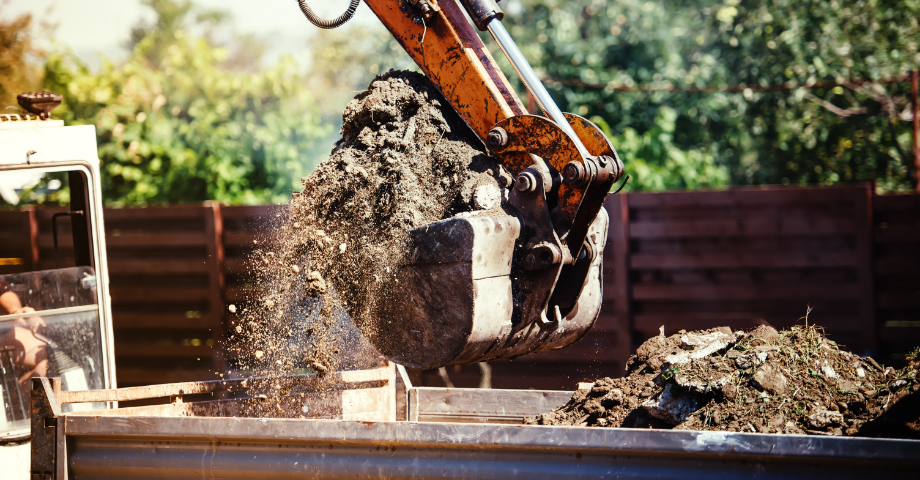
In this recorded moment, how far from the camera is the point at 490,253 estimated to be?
9.59 feet

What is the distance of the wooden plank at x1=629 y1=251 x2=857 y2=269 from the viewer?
5980mm

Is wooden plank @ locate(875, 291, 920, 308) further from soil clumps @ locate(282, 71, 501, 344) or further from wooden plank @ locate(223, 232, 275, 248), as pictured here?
wooden plank @ locate(223, 232, 275, 248)

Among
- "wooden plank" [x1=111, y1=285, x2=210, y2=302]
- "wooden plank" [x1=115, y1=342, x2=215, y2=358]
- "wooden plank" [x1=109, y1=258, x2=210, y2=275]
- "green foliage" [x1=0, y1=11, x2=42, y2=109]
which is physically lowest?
"wooden plank" [x1=115, y1=342, x2=215, y2=358]

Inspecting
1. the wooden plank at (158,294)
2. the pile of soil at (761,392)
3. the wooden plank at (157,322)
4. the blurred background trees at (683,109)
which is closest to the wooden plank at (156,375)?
the wooden plank at (157,322)

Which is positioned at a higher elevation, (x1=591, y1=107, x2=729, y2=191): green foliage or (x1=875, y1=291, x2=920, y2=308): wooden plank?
(x1=591, y1=107, x2=729, y2=191): green foliage

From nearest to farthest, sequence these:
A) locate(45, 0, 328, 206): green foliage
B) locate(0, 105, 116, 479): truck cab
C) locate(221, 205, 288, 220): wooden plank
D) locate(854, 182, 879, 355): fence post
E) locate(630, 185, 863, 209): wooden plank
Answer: locate(0, 105, 116, 479): truck cab < locate(854, 182, 879, 355): fence post < locate(630, 185, 863, 209): wooden plank < locate(221, 205, 288, 220): wooden plank < locate(45, 0, 328, 206): green foliage

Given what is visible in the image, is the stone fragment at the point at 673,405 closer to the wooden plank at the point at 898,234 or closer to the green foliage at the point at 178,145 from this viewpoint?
the wooden plank at the point at 898,234

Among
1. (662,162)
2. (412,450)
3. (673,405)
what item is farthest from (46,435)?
(662,162)

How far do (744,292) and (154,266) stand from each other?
5361mm

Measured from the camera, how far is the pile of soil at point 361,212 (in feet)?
10.5

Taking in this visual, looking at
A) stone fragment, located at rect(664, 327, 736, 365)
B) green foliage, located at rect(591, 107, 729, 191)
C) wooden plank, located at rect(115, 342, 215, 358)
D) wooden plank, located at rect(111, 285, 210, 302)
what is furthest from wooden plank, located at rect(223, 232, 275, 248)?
stone fragment, located at rect(664, 327, 736, 365)

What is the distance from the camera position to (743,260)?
246 inches

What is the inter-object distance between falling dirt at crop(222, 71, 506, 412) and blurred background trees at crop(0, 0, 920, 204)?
5.59 metres

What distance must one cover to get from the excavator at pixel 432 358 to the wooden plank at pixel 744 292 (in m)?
2.90
